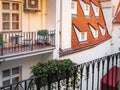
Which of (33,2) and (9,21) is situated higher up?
(33,2)

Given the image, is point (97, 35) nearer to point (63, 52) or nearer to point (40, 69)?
point (63, 52)

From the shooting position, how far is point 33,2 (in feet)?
35.8

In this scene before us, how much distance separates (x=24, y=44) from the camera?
10461mm

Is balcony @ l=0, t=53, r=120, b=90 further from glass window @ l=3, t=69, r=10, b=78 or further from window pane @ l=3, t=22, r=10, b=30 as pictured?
window pane @ l=3, t=22, r=10, b=30

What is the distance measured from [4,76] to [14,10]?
2897mm

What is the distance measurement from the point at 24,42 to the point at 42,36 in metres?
0.93

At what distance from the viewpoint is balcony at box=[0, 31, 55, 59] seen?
30.2 ft

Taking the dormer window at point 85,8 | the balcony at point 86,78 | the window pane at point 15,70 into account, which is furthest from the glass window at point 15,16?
the balcony at point 86,78

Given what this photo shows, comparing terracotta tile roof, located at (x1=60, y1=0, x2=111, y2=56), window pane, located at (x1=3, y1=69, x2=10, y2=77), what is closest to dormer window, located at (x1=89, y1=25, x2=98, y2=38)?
terracotta tile roof, located at (x1=60, y1=0, x2=111, y2=56)

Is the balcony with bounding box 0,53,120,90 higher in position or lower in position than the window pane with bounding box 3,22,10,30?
lower

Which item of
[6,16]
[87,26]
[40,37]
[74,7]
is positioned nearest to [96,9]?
[87,26]

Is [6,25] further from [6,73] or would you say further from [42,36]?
[6,73]

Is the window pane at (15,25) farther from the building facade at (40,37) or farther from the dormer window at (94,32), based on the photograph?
the dormer window at (94,32)

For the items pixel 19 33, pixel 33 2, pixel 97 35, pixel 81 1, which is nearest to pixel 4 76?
pixel 19 33
